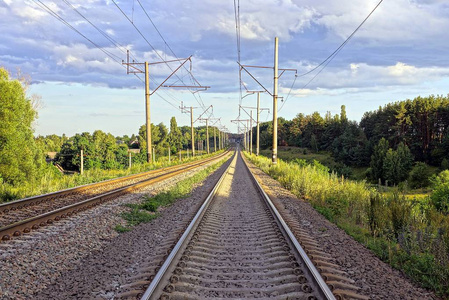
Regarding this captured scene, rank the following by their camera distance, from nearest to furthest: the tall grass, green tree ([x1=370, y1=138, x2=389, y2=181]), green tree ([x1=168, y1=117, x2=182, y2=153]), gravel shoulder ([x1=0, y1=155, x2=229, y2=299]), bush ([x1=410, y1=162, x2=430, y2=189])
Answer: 1. gravel shoulder ([x1=0, y1=155, x2=229, y2=299])
2. the tall grass
3. bush ([x1=410, y1=162, x2=430, y2=189])
4. green tree ([x1=370, y1=138, x2=389, y2=181])
5. green tree ([x1=168, y1=117, x2=182, y2=153])

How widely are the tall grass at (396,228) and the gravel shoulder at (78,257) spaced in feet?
12.5

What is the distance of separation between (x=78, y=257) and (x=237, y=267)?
2878 mm

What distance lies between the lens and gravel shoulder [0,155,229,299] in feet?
15.3

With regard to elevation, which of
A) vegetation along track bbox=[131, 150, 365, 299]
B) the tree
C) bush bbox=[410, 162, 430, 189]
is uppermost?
the tree

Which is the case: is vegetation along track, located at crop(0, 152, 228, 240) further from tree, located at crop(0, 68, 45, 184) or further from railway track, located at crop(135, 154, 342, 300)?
tree, located at crop(0, 68, 45, 184)

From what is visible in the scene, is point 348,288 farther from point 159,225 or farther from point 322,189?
point 322,189

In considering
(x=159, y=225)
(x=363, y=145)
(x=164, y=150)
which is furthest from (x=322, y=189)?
(x=164, y=150)

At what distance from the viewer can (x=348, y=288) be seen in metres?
4.40

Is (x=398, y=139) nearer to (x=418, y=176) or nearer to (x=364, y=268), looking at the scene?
(x=418, y=176)

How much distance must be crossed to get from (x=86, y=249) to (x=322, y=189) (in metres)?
9.63

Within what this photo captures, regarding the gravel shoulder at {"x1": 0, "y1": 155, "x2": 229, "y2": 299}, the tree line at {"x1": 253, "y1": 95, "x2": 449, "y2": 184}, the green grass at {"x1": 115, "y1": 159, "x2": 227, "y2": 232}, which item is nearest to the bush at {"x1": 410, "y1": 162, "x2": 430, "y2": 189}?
the tree line at {"x1": 253, "y1": 95, "x2": 449, "y2": 184}

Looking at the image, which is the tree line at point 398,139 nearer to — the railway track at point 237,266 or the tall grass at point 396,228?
the tall grass at point 396,228

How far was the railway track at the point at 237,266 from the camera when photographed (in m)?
4.22

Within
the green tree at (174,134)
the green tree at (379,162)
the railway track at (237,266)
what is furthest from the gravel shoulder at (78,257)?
the green tree at (174,134)
